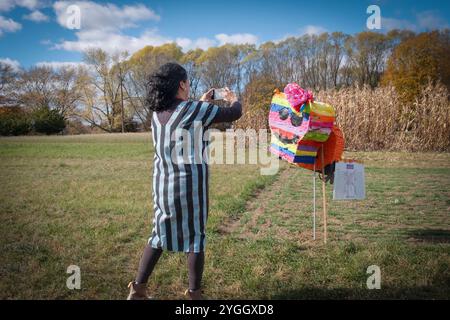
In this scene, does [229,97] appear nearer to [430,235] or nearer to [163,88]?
[163,88]

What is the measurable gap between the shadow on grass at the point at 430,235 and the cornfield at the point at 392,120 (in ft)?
38.4

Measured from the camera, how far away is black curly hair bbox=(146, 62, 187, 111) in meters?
2.71

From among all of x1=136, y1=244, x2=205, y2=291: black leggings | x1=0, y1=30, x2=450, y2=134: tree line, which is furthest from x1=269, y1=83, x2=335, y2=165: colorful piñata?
x1=0, y1=30, x2=450, y2=134: tree line

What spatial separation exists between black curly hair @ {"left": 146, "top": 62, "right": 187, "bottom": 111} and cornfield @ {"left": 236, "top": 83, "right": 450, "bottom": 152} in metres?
14.6

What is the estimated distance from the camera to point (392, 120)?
16.0 metres

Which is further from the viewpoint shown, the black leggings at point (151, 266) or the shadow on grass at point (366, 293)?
the shadow on grass at point (366, 293)

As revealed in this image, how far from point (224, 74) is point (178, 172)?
42.9 ft

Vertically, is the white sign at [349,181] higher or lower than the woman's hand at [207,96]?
lower

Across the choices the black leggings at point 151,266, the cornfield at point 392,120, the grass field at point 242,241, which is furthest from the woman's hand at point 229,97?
the cornfield at point 392,120

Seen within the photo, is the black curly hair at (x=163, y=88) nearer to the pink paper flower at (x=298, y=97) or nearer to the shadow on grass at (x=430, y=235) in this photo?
the pink paper flower at (x=298, y=97)

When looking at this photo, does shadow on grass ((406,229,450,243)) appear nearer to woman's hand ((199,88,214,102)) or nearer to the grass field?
the grass field

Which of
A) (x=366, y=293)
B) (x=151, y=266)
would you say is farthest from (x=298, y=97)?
(x=151, y=266)

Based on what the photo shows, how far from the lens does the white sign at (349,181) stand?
14.8ft
